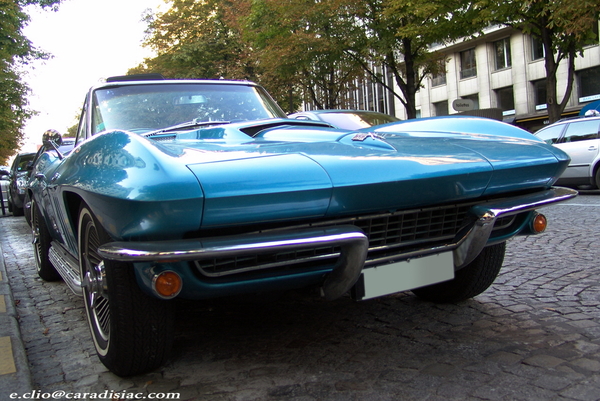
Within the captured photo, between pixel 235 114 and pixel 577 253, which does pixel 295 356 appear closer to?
pixel 235 114

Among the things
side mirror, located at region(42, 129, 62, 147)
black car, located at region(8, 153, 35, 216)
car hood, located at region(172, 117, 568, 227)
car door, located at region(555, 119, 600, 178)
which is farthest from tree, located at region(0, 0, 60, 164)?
car hood, located at region(172, 117, 568, 227)

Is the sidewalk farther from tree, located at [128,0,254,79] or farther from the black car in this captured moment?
tree, located at [128,0,254,79]

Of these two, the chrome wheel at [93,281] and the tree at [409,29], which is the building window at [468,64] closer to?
the tree at [409,29]

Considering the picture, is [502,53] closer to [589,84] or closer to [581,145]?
[589,84]

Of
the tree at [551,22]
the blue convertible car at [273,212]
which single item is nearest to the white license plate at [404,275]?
the blue convertible car at [273,212]

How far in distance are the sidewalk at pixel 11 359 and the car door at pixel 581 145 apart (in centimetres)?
1082

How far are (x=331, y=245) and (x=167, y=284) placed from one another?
63cm

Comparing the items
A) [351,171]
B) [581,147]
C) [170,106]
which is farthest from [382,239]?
[581,147]

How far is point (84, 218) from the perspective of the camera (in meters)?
2.73

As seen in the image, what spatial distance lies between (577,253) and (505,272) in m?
1.03

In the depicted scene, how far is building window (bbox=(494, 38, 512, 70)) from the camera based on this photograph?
105 feet

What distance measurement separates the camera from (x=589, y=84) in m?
27.7

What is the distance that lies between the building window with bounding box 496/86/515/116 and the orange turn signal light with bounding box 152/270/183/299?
32.6 meters

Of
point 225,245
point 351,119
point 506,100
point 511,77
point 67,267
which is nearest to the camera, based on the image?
point 225,245
